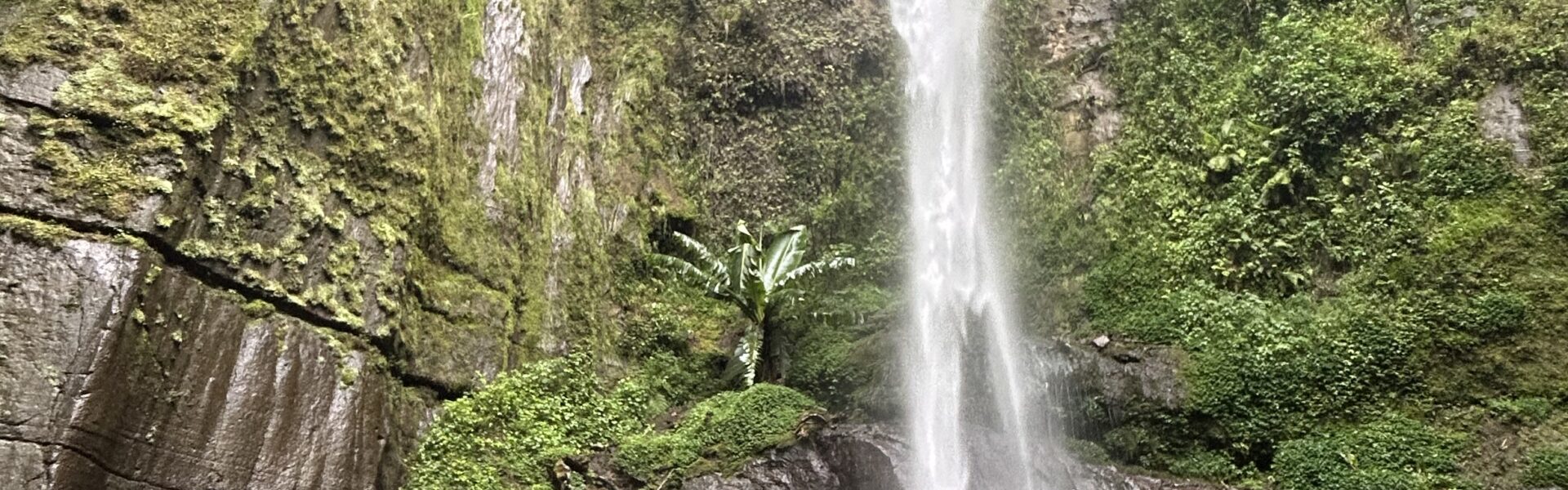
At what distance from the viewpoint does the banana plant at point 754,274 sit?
33.4 feet

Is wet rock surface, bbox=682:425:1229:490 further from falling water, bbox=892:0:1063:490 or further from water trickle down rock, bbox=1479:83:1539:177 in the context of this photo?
water trickle down rock, bbox=1479:83:1539:177

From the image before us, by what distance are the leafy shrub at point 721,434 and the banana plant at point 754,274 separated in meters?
0.83

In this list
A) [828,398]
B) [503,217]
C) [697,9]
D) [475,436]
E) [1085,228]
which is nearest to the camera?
[475,436]

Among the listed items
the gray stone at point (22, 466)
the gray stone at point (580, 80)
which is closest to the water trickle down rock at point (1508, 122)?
the gray stone at point (580, 80)

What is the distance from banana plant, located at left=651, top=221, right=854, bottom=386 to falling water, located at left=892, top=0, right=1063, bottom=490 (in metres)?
1.33

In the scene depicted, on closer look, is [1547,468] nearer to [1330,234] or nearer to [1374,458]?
[1374,458]

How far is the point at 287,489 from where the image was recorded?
5988mm

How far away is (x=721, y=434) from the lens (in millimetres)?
8664

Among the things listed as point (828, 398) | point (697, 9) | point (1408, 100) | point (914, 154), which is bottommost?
point (828, 398)

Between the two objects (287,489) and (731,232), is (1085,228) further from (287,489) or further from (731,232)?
(287,489)

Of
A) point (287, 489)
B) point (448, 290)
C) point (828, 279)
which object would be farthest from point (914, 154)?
point (287, 489)

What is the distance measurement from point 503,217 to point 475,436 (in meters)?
2.22

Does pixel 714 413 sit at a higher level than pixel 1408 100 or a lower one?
lower

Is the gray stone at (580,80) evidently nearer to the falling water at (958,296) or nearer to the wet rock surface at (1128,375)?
the falling water at (958,296)
